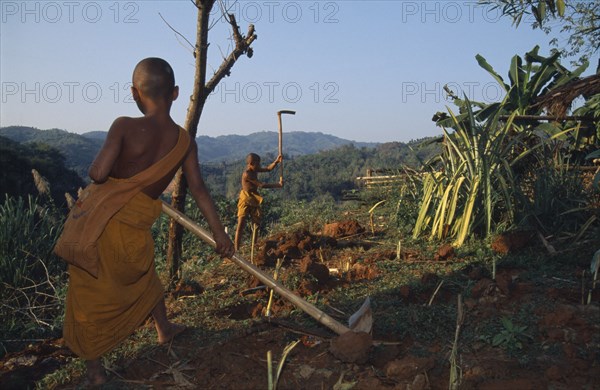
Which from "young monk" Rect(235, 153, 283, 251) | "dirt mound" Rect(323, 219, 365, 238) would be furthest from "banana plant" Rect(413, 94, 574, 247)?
"young monk" Rect(235, 153, 283, 251)

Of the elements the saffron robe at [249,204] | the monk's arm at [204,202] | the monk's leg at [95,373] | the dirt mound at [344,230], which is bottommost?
the monk's leg at [95,373]

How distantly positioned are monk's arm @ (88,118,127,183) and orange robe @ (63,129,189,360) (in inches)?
5.6

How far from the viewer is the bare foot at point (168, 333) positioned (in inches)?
133

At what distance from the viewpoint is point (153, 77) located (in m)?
2.99

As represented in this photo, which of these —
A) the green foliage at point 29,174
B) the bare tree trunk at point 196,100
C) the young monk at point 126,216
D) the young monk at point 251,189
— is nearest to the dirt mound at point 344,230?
the young monk at point 251,189

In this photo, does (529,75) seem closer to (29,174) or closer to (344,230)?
(344,230)

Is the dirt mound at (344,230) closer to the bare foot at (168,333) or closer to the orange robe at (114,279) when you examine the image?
the bare foot at (168,333)

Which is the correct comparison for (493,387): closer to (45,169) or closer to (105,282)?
(105,282)

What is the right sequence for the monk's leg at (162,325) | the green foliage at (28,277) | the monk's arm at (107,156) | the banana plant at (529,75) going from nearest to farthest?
the monk's arm at (107,156) < the monk's leg at (162,325) < the green foliage at (28,277) < the banana plant at (529,75)

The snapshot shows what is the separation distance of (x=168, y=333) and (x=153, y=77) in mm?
1617

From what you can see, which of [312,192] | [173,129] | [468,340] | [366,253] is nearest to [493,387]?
[468,340]

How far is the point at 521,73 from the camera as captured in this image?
10.9m

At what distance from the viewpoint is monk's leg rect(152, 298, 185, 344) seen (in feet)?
11.0

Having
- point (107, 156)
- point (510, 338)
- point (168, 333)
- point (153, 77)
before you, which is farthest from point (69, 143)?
point (510, 338)
